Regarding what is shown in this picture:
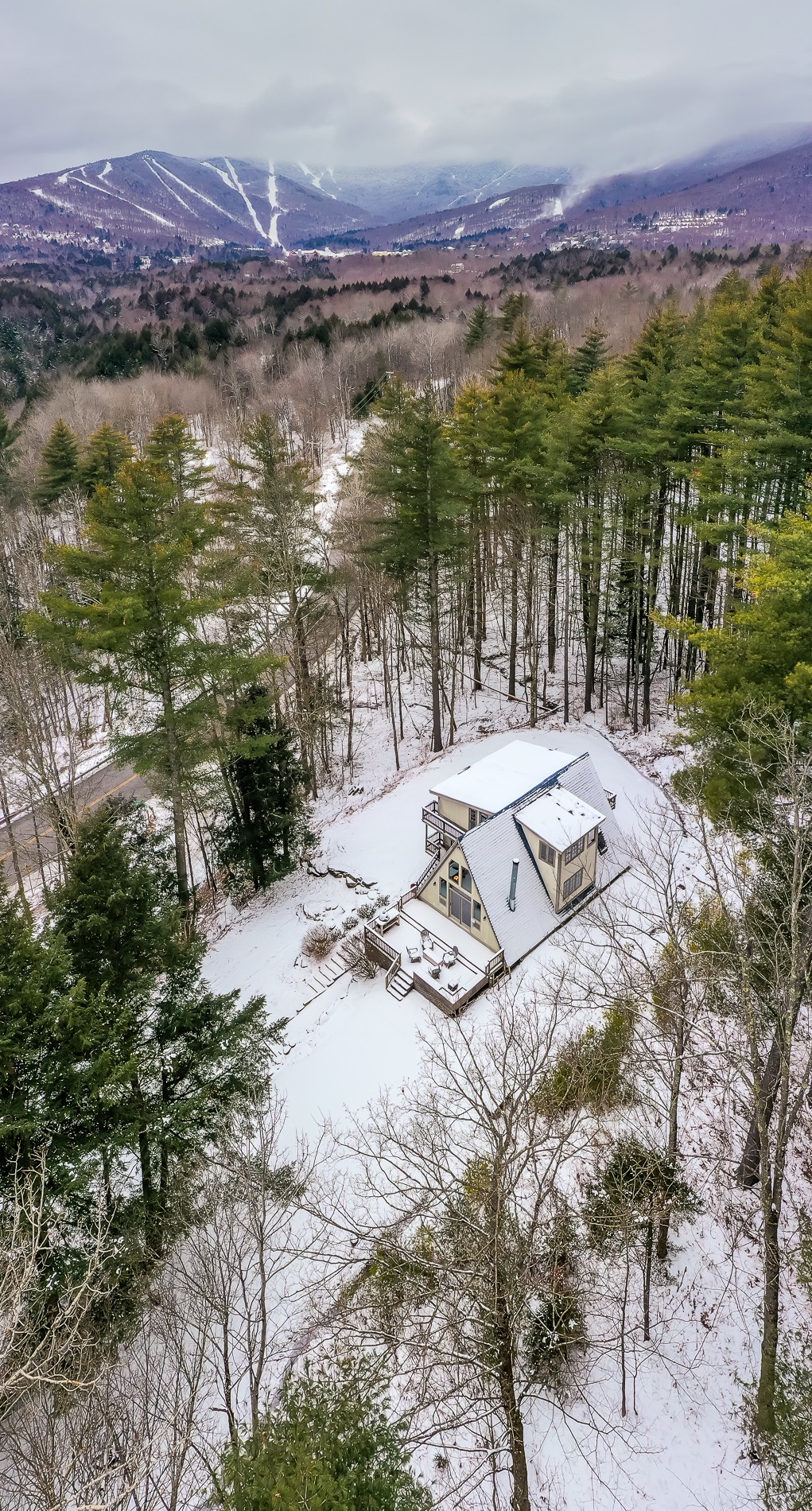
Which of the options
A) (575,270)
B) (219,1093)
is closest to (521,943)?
(219,1093)

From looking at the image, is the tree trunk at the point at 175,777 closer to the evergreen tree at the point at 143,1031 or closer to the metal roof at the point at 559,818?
the evergreen tree at the point at 143,1031

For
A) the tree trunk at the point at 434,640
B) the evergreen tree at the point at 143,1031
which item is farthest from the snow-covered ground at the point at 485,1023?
the evergreen tree at the point at 143,1031

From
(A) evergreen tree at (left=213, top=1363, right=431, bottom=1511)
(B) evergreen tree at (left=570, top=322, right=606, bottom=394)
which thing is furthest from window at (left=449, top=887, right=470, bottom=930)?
(B) evergreen tree at (left=570, top=322, right=606, bottom=394)

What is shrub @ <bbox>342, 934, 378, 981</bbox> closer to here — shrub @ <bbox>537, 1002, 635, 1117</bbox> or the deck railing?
the deck railing

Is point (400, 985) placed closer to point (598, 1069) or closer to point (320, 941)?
point (320, 941)

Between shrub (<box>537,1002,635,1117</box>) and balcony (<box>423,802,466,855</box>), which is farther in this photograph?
balcony (<box>423,802,466,855</box>)

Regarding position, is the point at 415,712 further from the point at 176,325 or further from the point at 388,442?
the point at 176,325

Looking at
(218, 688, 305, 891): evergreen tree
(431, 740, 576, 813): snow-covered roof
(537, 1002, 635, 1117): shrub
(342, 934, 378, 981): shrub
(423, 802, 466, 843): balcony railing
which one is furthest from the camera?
(218, 688, 305, 891): evergreen tree
